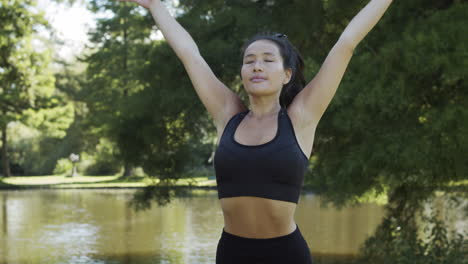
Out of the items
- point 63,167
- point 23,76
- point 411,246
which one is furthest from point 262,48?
point 63,167

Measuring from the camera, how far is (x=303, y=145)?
198 centimetres

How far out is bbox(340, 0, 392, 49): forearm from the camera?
2.04 meters

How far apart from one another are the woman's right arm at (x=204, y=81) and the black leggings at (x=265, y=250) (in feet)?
1.31

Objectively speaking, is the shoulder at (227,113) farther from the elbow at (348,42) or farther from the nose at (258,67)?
the elbow at (348,42)

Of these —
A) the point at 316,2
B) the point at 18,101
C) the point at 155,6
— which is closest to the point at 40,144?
the point at 18,101

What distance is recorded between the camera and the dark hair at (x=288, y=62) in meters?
2.06

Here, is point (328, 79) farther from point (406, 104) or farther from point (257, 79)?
point (406, 104)

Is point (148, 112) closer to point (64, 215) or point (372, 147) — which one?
point (372, 147)

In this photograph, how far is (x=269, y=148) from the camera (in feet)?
6.20

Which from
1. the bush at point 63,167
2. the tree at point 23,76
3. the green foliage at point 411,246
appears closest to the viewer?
the green foliage at point 411,246

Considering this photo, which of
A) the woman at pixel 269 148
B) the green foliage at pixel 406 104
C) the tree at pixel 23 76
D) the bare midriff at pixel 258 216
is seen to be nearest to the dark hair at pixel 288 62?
the woman at pixel 269 148

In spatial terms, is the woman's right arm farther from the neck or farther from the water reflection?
the water reflection

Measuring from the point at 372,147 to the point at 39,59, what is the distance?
21.9m

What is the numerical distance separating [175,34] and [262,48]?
40 centimetres
